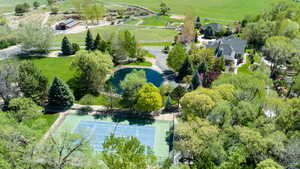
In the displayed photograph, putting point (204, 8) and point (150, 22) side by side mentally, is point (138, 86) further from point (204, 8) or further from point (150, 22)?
point (204, 8)

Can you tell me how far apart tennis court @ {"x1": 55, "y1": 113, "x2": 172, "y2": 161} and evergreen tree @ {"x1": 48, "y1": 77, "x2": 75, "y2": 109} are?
108 inches

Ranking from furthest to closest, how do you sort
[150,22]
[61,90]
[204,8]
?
[204,8], [150,22], [61,90]

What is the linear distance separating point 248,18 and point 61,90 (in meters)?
84.9

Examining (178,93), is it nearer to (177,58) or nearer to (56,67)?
(177,58)

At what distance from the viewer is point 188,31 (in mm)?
82438

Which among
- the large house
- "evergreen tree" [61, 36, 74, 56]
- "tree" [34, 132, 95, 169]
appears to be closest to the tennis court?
"tree" [34, 132, 95, 169]

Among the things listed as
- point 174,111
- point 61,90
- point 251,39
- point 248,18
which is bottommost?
point 174,111

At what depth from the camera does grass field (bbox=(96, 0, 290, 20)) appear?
12631cm

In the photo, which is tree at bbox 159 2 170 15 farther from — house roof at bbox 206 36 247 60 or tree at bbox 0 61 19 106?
tree at bbox 0 61 19 106

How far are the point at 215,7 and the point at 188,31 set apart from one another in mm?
66944

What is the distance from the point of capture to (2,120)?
2747 centimetres

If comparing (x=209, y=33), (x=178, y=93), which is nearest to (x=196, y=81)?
(x=178, y=93)

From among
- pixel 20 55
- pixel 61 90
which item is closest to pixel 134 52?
pixel 61 90

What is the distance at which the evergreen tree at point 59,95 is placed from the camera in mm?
44312
